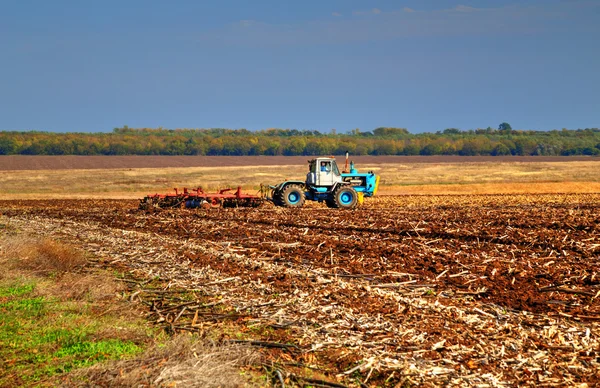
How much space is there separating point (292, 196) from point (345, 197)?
2.42m

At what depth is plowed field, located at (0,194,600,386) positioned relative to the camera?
9031mm

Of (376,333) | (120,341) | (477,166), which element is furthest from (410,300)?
(477,166)

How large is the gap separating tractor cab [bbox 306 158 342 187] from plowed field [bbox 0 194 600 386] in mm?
7902

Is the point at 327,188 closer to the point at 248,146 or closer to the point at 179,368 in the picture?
the point at 179,368

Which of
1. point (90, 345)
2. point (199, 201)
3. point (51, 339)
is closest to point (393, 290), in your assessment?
point (90, 345)

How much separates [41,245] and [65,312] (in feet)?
18.8

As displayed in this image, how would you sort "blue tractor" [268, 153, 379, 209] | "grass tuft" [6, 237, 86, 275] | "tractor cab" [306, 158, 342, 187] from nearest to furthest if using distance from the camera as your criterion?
"grass tuft" [6, 237, 86, 275] → "blue tractor" [268, 153, 379, 209] → "tractor cab" [306, 158, 342, 187]

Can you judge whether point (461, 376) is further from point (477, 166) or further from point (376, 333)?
point (477, 166)

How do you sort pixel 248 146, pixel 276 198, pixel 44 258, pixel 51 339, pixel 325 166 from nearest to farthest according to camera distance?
pixel 51 339, pixel 44 258, pixel 325 166, pixel 276 198, pixel 248 146

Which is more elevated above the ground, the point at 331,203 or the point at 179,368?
the point at 179,368

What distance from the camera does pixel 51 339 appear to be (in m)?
10.1

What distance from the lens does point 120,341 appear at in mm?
9891

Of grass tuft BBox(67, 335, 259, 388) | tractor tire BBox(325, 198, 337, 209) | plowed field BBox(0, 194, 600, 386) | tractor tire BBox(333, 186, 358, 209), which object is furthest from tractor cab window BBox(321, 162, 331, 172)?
grass tuft BBox(67, 335, 259, 388)

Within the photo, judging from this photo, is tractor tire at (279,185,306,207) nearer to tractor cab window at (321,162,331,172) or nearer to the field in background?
tractor cab window at (321,162,331,172)
